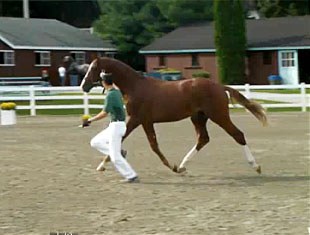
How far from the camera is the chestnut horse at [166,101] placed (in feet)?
38.5

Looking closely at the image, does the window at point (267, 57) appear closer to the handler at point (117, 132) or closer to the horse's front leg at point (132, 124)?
the horse's front leg at point (132, 124)

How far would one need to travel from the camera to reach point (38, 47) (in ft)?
158

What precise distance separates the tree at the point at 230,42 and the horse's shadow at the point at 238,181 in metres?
32.5

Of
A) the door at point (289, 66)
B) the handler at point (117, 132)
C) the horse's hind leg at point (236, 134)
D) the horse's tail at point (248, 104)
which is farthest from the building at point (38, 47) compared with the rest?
the handler at point (117, 132)

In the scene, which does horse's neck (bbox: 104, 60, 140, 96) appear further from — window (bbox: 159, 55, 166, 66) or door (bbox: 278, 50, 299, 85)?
window (bbox: 159, 55, 166, 66)

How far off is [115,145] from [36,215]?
266 cm

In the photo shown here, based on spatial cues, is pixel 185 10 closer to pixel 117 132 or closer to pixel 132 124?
pixel 132 124

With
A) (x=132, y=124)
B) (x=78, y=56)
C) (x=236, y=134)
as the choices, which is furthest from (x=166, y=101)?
(x=78, y=56)

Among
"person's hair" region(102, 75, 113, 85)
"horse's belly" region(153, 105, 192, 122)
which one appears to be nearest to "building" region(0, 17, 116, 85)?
"horse's belly" region(153, 105, 192, 122)

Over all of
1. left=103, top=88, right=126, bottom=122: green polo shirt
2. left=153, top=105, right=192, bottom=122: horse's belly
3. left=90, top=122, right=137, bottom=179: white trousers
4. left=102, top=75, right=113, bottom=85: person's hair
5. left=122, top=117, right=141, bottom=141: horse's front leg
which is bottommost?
left=90, top=122, right=137, bottom=179: white trousers

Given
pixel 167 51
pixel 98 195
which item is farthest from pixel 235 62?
pixel 98 195

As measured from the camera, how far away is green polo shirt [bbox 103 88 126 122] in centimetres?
1094

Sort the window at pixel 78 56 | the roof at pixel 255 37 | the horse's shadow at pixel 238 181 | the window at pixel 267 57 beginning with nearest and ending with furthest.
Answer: the horse's shadow at pixel 238 181 → the roof at pixel 255 37 → the window at pixel 267 57 → the window at pixel 78 56

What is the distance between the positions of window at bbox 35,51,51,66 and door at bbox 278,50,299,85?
14708 millimetres
